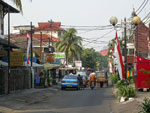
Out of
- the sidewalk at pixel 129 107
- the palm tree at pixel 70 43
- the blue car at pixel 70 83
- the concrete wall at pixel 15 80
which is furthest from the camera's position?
the palm tree at pixel 70 43

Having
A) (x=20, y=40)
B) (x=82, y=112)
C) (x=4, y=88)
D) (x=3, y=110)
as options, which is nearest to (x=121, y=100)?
(x=82, y=112)

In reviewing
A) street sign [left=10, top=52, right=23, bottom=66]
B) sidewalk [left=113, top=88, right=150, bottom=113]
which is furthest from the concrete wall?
sidewalk [left=113, top=88, right=150, bottom=113]

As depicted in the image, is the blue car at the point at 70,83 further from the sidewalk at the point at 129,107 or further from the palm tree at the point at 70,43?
the palm tree at the point at 70,43

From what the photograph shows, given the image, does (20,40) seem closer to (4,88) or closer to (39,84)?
(39,84)

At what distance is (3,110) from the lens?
15930 millimetres

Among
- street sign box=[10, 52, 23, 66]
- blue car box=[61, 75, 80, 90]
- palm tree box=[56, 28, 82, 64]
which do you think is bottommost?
blue car box=[61, 75, 80, 90]

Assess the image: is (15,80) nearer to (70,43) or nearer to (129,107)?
(129,107)

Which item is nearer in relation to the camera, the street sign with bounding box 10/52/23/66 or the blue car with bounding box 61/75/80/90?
the street sign with bounding box 10/52/23/66

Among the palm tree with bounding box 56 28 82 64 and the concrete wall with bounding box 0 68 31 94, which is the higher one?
the palm tree with bounding box 56 28 82 64

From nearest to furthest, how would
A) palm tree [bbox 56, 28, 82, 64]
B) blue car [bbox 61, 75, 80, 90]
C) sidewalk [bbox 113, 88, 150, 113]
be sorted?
sidewalk [bbox 113, 88, 150, 113]
blue car [bbox 61, 75, 80, 90]
palm tree [bbox 56, 28, 82, 64]

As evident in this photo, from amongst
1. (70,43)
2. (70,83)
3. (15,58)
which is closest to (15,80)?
(15,58)

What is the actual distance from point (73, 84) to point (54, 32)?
92.8 meters

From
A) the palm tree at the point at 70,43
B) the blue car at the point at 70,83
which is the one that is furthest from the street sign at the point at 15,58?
the palm tree at the point at 70,43

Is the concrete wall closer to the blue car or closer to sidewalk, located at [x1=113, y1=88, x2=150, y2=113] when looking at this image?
the blue car
